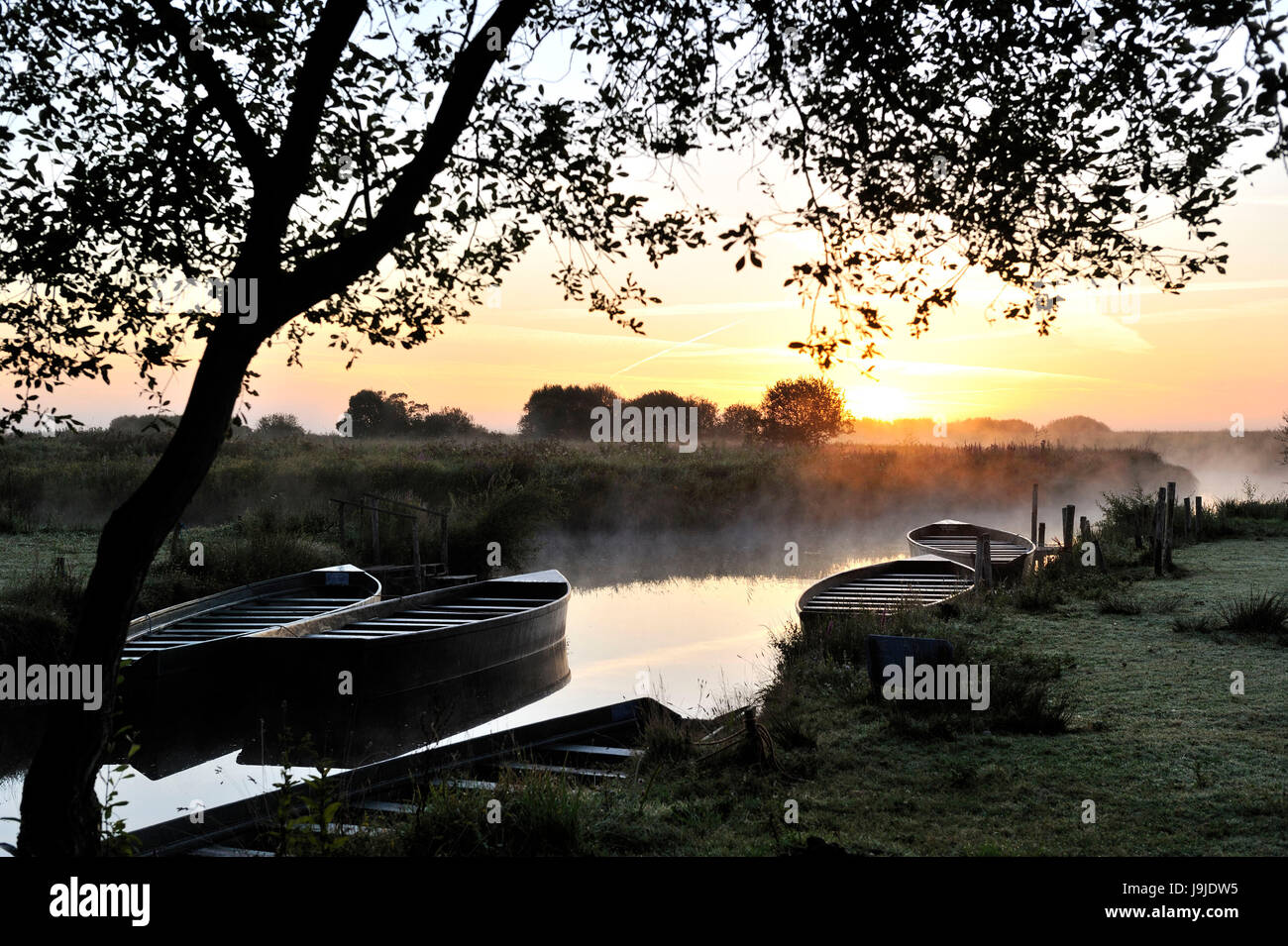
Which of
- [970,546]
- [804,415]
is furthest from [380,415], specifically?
[970,546]

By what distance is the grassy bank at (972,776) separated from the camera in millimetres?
5906

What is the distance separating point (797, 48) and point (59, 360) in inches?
196

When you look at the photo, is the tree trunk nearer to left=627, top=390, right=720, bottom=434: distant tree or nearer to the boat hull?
the boat hull

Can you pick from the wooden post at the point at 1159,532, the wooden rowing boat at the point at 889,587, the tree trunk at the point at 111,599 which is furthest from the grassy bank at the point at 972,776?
the wooden post at the point at 1159,532

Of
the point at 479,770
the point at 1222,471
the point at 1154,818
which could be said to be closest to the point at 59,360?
the point at 479,770

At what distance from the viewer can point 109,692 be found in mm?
4449

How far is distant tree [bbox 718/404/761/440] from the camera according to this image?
69.8 metres

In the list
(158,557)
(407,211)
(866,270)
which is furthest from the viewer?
(158,557)

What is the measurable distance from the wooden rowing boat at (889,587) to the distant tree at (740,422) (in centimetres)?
4896

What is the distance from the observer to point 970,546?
23.5m

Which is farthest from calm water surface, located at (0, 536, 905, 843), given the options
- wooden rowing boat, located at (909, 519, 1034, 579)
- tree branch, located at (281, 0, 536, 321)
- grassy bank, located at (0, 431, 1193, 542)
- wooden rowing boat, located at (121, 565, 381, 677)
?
grassy bank, located at (0, 431, 1193, 542)

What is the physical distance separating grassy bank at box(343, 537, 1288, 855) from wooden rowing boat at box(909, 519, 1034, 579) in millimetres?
6303

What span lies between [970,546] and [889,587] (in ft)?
24.0

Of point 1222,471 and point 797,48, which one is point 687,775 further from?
point 1222,471
